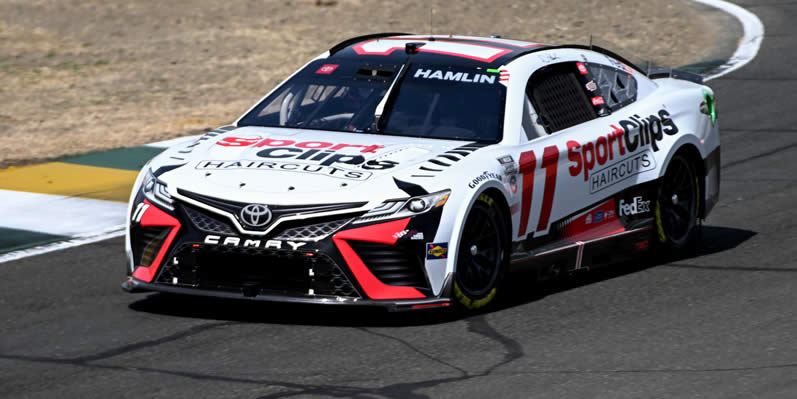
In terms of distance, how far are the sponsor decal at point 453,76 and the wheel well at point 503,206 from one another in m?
0.95

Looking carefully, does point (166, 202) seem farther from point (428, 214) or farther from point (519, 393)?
point (519, 393)

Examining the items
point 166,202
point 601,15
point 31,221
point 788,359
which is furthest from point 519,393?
point 601,15

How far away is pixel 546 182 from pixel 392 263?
53.2 inches

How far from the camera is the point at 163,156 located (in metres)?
7.26

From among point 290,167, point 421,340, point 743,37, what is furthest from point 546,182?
point 743,37

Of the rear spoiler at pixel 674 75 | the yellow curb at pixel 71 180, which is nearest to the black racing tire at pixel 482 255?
the rear spoiler at pixel 674 75

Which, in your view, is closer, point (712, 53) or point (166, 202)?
point (166, 202)

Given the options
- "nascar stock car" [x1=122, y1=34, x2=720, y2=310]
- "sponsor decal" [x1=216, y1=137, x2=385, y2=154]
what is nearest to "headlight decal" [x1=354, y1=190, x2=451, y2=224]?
"nascar stock car" [x1=122, y1=34, x2=720, y2=310]

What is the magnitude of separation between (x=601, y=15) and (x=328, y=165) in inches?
737

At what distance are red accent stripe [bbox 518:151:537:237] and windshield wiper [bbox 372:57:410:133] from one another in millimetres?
879

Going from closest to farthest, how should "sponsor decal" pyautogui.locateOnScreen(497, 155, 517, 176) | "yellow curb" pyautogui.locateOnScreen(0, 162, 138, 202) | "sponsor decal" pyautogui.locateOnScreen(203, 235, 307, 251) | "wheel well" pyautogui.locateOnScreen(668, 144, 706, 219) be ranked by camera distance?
"sponsor decal" pyautogui.locateOnScreen(203, 235, 307, 251)
"sponsor decal" pyautogui.locateOnScreen(497, 155, 517, 176)
"wheel well" pyautogui.locateOnScreen(668, 144, 706, 219)
"yellow curb" pyautogui.locateOnScreen(0, 162, 138, 202)

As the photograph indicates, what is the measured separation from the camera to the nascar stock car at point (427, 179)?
6.53 meters

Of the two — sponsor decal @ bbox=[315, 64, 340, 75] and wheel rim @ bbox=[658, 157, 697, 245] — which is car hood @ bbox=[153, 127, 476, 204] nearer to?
sponsor decal @ bbox=[315, 64, 340, 75]

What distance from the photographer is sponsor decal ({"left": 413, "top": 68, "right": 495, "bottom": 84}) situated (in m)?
7.81
